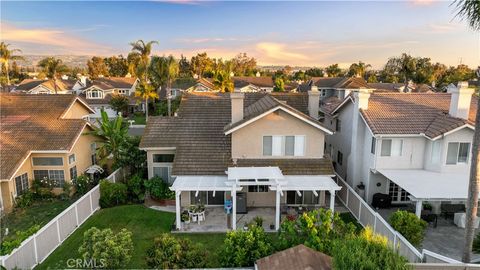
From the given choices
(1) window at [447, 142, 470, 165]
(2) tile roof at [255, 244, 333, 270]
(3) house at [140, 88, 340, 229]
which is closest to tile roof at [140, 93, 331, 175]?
(3) house at [140, 88, 340, 229]

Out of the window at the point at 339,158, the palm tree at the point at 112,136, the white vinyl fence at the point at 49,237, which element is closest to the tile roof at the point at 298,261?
the white vinyl fence at the point at 49,237

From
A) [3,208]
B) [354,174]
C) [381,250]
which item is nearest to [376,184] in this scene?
[354,174]

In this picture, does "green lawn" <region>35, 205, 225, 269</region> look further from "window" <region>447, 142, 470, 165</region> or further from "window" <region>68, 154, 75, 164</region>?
"window" <region>447, 142, 470, 165</region>

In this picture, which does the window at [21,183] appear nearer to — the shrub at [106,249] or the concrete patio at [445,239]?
the shrub at [106,249]

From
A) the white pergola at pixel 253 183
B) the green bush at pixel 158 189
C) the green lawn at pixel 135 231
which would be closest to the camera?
the green lawn at pixel 135 231

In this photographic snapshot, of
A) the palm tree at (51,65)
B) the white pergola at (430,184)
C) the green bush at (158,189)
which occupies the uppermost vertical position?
the palm tree at (51,65)

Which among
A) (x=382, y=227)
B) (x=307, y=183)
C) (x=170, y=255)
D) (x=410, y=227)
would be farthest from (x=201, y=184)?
(x=410, y=227)
